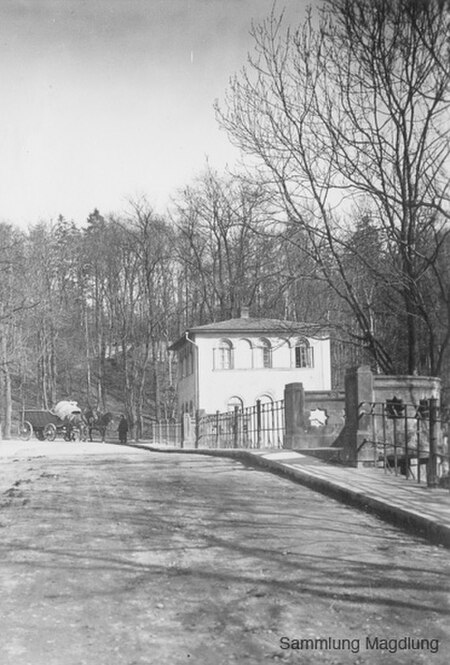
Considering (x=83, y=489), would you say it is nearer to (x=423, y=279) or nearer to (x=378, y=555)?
(x=378, y=555)

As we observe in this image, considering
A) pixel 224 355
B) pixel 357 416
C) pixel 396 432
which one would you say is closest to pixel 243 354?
pixel 224 355

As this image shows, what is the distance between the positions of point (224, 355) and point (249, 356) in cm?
147

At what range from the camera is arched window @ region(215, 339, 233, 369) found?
47031mm

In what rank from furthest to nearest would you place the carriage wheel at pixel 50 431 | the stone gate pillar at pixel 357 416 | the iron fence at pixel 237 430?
the carriage wheel at pixel 50 431 < the iron fence at pixel 237 430 < the stone gate pillar at pixel 357 416

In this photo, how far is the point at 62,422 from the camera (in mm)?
47188

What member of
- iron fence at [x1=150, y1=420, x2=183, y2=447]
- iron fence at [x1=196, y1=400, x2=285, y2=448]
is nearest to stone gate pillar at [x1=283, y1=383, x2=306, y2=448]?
iron fence at [x1=196, y1=400, x2=285, y2=448]

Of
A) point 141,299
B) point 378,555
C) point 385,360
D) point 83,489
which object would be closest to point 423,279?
point 385,360

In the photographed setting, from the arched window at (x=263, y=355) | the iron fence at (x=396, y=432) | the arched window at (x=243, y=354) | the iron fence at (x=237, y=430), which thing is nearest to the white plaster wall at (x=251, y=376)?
the arched window at (x=243, y=354)

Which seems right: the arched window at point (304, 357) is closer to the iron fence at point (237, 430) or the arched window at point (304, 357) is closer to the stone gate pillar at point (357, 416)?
the iron fence at point (237, 430)

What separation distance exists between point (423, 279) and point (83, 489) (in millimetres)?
10371

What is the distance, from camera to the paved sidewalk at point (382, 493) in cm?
687

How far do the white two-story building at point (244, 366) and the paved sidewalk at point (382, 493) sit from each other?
32.7 metres

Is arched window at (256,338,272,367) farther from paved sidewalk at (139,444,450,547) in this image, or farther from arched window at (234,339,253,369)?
paved sidewalk at (139,444,450,547)

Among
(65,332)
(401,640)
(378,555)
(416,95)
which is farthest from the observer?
(65,332)
